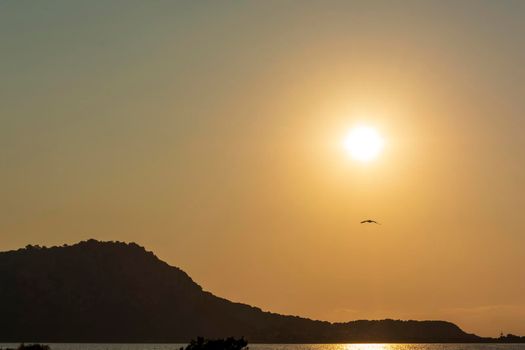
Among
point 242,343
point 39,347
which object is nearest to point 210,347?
point 242,343

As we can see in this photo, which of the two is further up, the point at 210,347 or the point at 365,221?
the point at 365,221

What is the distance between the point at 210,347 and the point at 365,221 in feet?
105

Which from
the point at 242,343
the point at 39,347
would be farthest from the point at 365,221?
the point at 39,347

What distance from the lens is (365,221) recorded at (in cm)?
14962

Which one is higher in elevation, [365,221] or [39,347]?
[365,221]

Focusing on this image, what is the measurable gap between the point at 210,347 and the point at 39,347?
2544 cm

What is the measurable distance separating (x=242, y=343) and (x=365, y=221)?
1060 inches

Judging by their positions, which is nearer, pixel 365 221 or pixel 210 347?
pixel 210 347

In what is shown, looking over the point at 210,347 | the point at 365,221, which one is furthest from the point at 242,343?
the point at 365,221

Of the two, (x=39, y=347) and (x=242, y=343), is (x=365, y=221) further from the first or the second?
(x=39, y=347)

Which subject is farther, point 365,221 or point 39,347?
point 365,221

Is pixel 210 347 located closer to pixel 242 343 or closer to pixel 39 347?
pixel 242 343

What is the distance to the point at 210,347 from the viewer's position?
446 feet

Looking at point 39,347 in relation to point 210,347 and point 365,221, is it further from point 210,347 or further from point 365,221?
point 365,221
